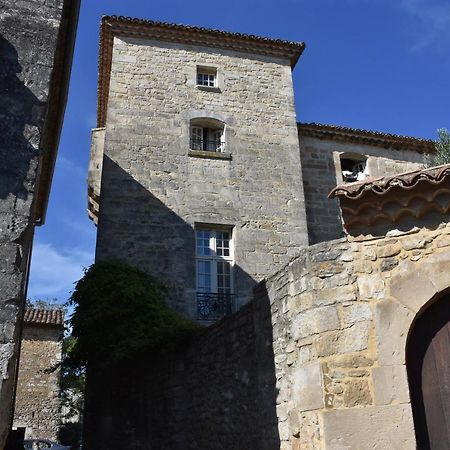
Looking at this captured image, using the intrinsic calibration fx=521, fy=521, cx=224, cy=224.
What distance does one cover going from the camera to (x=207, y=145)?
43.3ft

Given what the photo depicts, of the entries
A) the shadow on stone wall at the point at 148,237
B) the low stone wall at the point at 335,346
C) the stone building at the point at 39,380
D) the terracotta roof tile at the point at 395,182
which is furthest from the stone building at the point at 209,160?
the stone building at the point at 39,380

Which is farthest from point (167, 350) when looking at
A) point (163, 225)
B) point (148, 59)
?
point (148, 59)

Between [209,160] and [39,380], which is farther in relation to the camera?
[39,380]

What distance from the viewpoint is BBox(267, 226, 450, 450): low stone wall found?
438 cm

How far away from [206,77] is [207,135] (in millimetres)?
1796

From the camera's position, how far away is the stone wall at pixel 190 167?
11.4 metres

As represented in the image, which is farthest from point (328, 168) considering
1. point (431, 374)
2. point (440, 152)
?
point (431, 374)

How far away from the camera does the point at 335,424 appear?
442cm

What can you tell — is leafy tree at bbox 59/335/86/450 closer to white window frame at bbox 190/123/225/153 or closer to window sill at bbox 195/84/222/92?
white window frame at bbox 190/123/225/153

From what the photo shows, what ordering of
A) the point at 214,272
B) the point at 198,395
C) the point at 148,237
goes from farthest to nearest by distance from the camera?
the point at 214,272
the point at 148,237
the point at 198,395

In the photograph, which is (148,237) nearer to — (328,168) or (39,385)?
(328,168)

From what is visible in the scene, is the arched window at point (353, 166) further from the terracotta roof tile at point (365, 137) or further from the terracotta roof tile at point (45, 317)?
the terracotta roof tile at point (45, 317)

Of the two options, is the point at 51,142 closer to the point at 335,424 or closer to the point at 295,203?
the point at 335,424

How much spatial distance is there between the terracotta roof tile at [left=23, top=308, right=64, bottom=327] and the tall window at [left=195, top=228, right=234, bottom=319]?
12.1 meters
